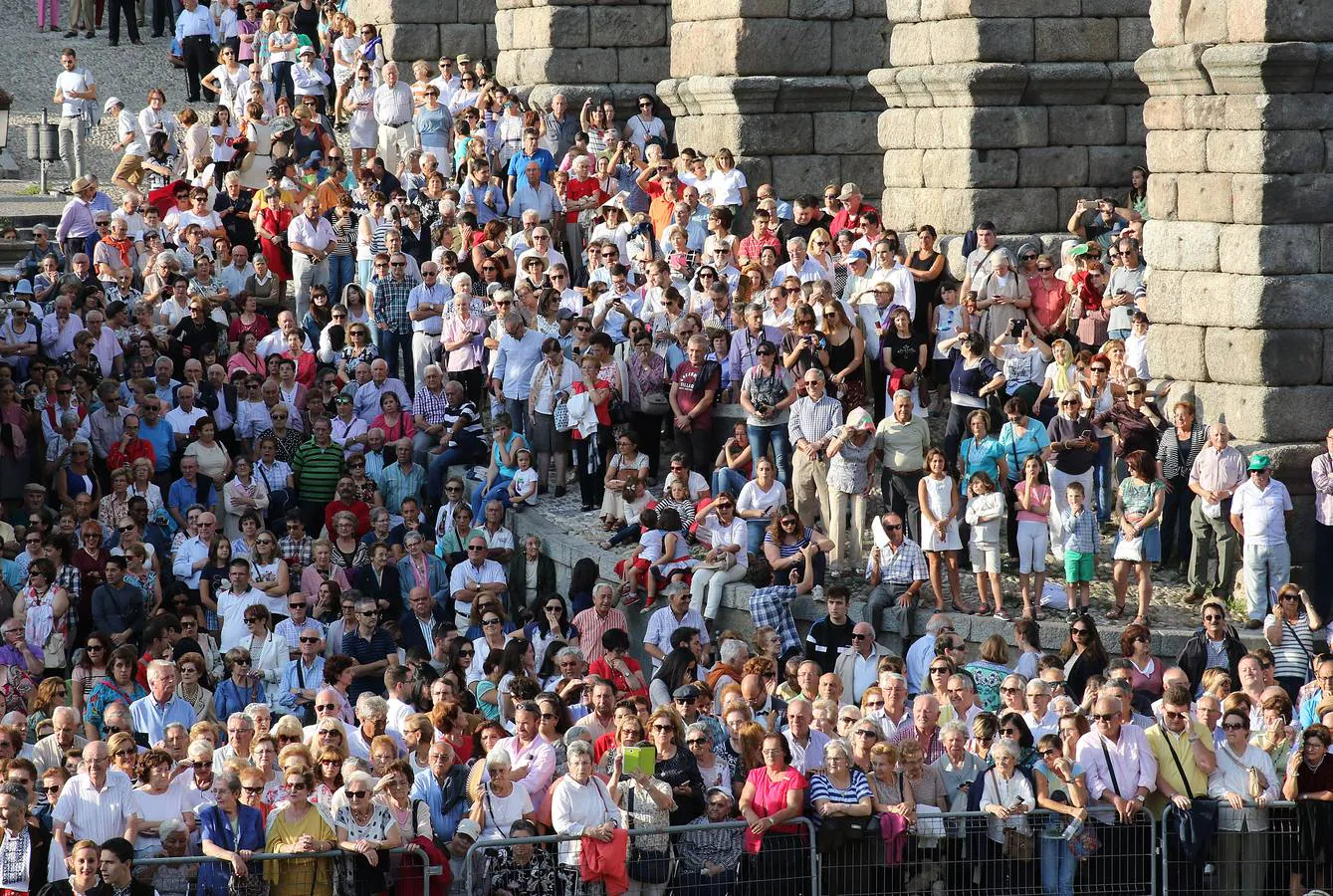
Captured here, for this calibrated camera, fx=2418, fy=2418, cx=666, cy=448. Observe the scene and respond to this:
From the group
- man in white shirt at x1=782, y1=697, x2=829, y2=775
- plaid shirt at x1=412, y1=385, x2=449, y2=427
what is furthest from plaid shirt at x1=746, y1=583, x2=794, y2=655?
plaid shirt at x1=412, y1=385, x2=449, y2=427

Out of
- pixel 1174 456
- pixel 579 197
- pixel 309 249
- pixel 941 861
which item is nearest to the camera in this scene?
pixel 941 861

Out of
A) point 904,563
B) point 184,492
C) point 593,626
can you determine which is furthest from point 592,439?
point 904,563

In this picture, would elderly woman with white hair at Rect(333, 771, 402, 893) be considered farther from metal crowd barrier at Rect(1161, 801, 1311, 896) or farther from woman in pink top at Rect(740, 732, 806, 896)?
metal crowd barrier at Rect(1161, 801, 1311, 896)

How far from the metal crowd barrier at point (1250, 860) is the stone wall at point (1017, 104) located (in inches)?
351

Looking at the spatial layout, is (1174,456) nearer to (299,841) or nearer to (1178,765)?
(1178,765)

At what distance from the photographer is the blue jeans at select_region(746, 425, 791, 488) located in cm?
1814

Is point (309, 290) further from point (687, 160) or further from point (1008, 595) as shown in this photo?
point (1008, 595)

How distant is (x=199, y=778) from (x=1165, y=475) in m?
7.54

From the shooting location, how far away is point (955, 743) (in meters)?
13.1

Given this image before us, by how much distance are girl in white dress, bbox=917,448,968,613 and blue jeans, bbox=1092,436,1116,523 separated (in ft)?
4.62

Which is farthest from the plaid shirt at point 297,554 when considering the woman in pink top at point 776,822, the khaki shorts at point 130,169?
the khaki shorts at point 130,169

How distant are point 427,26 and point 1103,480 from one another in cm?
1399

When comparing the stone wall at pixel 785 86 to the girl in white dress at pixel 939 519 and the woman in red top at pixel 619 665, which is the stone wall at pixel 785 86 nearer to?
the girl in white dress at pixel 939 519

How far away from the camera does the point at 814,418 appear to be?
17688 millimetres
